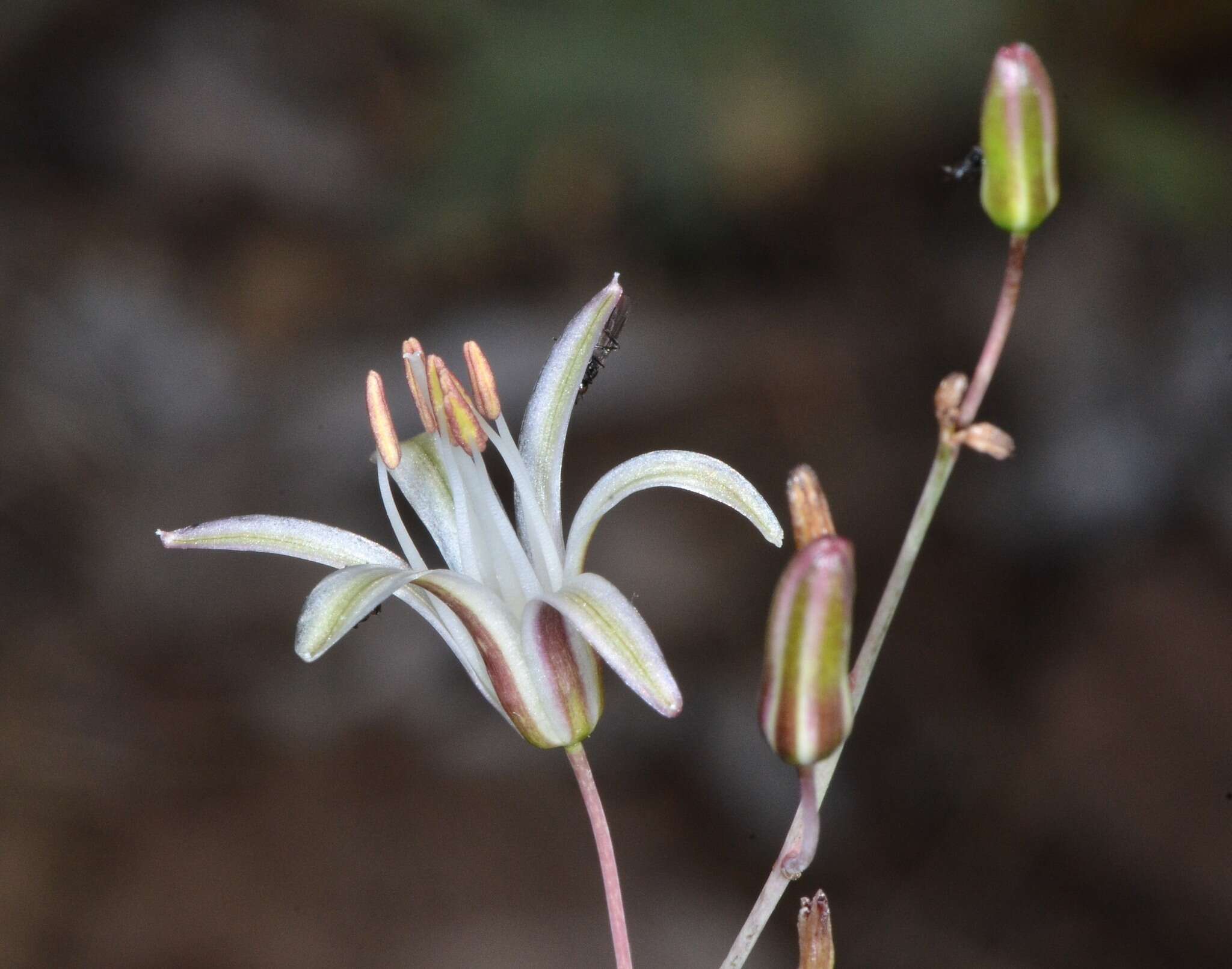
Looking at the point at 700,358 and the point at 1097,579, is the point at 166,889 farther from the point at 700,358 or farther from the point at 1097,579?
the point at 1097,579

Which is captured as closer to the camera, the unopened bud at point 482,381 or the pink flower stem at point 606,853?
the pink flower stem at point 606,853

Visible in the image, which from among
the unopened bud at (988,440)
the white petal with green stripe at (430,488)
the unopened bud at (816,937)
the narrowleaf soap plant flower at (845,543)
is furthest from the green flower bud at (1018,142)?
the white petal with green stripe at (430,488)

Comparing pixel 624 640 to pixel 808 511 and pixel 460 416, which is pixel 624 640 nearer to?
pixel 808 511

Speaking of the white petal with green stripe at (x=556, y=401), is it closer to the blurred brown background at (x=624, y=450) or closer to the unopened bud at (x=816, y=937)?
the unopened bud at (x=816, y=937)

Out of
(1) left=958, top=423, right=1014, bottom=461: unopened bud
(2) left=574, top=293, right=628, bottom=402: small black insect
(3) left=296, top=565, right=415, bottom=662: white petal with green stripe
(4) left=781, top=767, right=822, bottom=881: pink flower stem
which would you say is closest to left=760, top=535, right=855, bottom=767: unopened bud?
(4) left=781, top=767, right=822, bottom=881: pink flower stem

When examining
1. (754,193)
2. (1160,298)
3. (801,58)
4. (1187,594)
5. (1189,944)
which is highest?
(801,58)

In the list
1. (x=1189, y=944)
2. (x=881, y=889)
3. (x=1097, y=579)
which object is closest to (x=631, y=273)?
(x=1097, y=579)

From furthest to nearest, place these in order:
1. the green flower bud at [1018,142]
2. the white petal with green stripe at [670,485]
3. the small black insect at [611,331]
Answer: the small black insect at [611,331], the white petal with green stripe at [670,485], the green flower bud at [1018,142]
